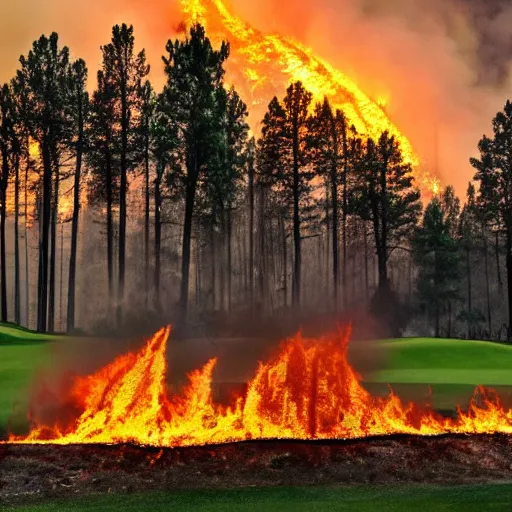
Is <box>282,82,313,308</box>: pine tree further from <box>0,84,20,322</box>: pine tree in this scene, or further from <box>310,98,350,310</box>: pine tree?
<box>0,84,20,322</box>: pine tree

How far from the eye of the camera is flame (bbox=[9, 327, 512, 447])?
806cm

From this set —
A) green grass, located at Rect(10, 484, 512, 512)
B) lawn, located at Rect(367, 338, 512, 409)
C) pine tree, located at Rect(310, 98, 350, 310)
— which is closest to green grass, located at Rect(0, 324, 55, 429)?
green grass, located at Rect(10, 484, 512, 512)

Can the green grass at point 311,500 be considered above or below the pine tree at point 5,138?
below

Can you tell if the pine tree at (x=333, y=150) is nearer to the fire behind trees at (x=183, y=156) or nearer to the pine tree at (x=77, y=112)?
the fire behind trees at (x=183, y=156)

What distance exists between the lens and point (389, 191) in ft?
158

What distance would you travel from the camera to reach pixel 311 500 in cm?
613

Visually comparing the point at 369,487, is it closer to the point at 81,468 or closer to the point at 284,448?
the point at 284,448

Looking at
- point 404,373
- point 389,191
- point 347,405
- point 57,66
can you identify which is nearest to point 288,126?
point 389,191

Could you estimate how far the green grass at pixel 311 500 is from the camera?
579 cm

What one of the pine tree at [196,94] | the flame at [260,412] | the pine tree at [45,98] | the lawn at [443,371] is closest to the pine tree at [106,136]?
the pine tree at [45,98]

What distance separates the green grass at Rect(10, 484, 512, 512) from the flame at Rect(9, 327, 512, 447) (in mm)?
1310

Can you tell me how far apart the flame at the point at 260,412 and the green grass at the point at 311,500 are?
1310 mm

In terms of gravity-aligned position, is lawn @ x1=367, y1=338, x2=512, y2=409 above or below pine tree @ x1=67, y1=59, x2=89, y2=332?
below

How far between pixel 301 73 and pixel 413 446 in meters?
183
